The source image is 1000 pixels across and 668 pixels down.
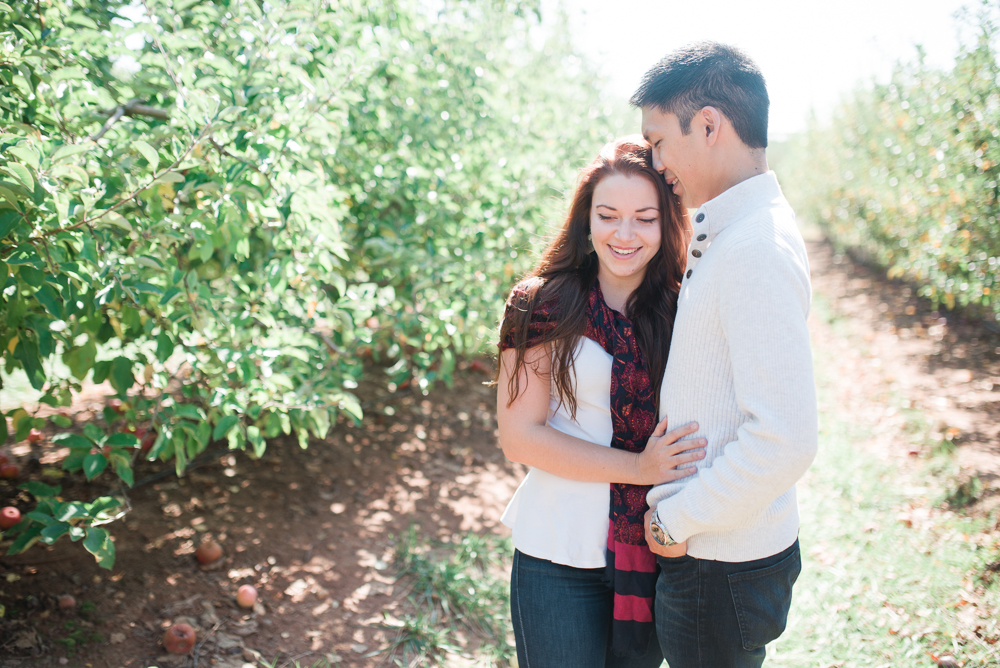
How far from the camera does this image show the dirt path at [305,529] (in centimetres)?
243

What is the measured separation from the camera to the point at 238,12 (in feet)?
7.41

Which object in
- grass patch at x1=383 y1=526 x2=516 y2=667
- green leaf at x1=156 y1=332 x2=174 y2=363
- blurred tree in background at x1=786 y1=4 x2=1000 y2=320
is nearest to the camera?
green leaf at x1=156 y1=332 x2=174 y2=363

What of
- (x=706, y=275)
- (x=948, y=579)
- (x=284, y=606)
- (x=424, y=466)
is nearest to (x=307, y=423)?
(x=284, y=606)

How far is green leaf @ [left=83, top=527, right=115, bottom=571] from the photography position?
1921mm

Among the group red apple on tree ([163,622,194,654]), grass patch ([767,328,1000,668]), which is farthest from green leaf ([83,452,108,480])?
grass patch ([767,328,1000,668])

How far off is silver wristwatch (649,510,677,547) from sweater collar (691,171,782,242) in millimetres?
635

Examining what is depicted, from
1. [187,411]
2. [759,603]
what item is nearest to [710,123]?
[759,603]

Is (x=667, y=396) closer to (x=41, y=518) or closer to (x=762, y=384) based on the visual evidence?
(x=762, y=384)

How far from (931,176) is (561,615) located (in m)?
6.44

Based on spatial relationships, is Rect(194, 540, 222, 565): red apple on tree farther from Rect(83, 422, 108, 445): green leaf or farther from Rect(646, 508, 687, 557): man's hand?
Rect(646, 508, 687, 557): man's hand

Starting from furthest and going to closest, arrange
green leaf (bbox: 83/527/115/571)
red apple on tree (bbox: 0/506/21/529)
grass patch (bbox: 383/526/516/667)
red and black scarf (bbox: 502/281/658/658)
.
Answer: grass patch (bbox: 383/526/516/667)
red apple on tree (bbox: 0/506/21/529)
green leaf (bbox: 83/527/115/571)
red and black scarf (bbox: 502/281/658/658)

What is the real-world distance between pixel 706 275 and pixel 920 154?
22.2 feet

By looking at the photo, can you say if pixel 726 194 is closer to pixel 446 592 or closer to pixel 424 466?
pixel 446 592

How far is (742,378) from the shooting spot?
125 centimetres
